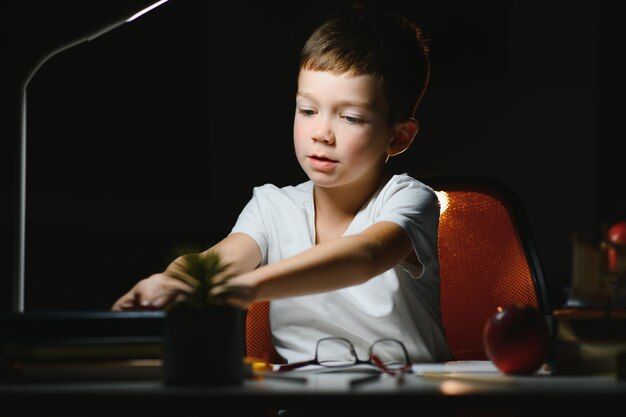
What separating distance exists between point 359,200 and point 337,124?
7.0 inches

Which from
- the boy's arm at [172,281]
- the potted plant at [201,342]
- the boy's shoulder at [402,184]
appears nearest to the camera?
the potted plant at [201,342]

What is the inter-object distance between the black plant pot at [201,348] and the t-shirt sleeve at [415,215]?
49cm

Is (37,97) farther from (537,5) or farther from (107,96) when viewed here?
(537,5)

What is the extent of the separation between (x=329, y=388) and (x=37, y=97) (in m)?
2.60

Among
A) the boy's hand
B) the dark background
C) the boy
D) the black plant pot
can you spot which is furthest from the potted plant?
the dark background

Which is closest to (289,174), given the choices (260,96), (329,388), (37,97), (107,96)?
(260,96)

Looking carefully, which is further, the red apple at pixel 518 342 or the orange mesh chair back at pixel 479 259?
A: the orange mesh chair back at pixel 479 259

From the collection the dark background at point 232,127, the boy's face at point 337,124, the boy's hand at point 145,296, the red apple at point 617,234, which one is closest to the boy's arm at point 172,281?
the boy's hand at point 145,296

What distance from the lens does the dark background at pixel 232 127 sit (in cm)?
282

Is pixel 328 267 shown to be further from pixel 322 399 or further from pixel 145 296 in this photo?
pixel 322 399

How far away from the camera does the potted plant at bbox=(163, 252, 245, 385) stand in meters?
0.88

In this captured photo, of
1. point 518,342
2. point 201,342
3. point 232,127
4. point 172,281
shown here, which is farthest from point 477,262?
point 232,127

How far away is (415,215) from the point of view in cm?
141

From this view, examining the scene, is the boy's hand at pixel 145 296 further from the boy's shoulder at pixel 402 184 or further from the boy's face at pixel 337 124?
the boy's shoulder at pixel 402 184
